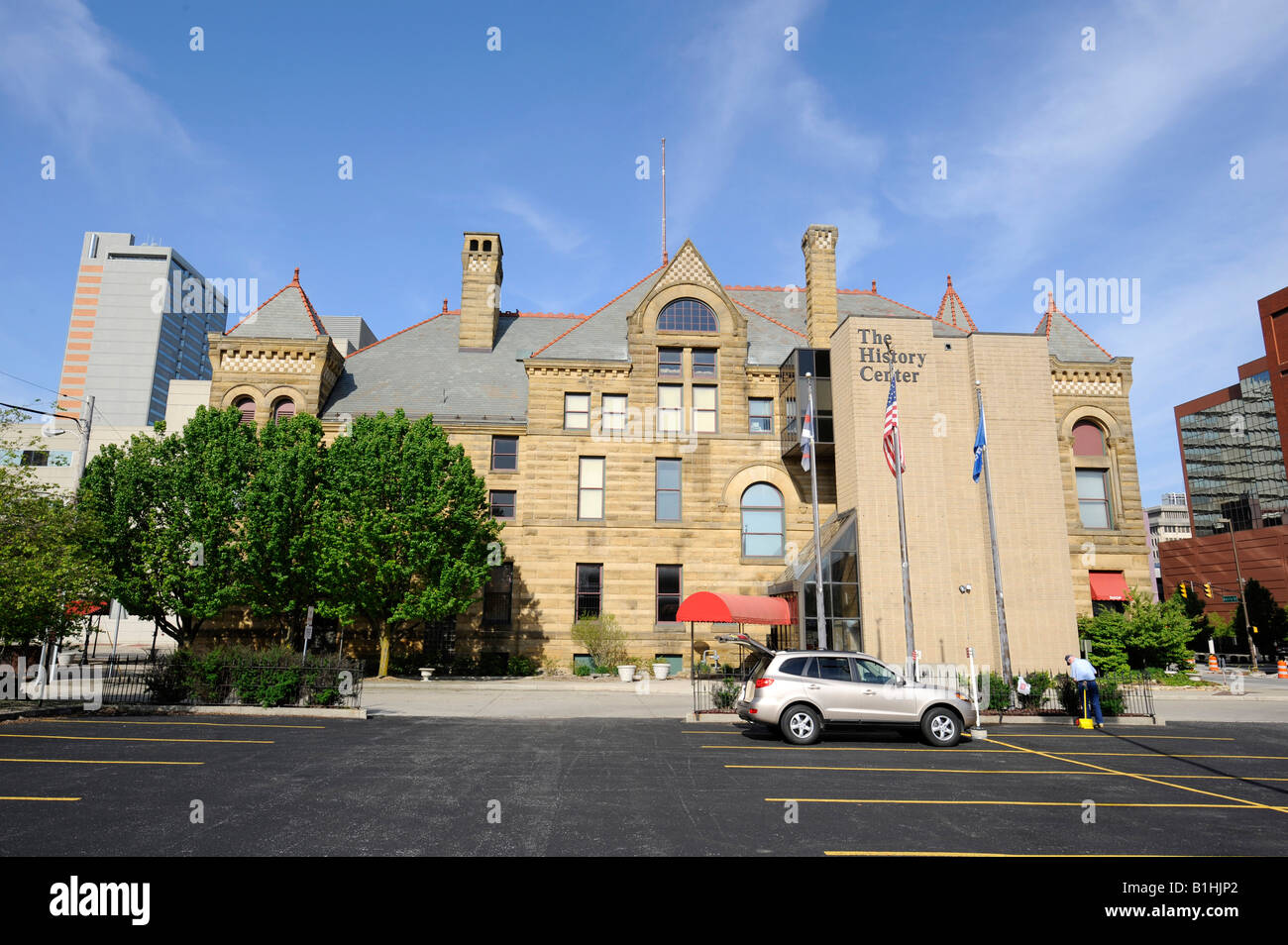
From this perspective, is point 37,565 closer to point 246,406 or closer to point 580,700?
point 580,700

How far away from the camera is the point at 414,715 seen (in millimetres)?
18984

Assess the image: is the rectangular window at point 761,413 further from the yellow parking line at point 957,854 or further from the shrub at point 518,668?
the yellow parking line at point 957,854

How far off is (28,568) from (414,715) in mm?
10167

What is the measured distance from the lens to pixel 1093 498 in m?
33.6

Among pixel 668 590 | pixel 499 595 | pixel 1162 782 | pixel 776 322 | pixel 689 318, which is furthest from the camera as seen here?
pixel 776 322

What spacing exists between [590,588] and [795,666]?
731 inches

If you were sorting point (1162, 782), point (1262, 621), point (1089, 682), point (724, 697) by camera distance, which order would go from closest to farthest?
point (1162, 782) → point (1089, 682) → point (724, 697) → point (1262, 621)

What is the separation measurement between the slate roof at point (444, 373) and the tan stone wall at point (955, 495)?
16154mm

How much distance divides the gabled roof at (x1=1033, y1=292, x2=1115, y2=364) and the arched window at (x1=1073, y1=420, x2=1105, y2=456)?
3.17 metres

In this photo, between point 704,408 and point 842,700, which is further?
point 704,408

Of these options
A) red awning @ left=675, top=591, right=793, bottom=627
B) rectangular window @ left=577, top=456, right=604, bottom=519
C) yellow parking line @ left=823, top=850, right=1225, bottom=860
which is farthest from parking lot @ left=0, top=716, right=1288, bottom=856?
rectangular window @ left=577, top=456, right=604, bottom=519

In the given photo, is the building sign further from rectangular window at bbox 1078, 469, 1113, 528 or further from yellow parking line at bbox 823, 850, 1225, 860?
yellow parking line at bbox 823, 850, 1225, 860

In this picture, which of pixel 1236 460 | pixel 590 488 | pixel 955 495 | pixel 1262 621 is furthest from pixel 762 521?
pixel 1236 460
